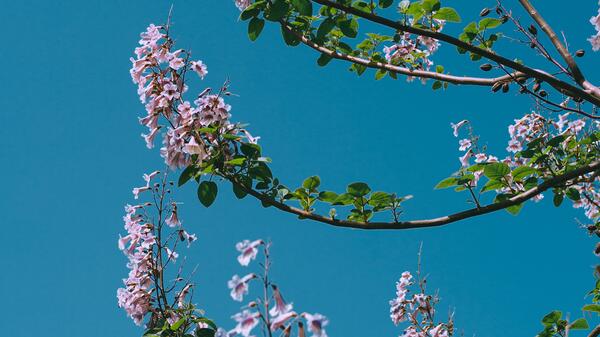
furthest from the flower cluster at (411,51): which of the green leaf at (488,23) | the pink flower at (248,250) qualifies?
the pink flower at (248,250)

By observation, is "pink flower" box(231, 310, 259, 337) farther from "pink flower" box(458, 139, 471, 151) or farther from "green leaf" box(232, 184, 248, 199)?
"pink flower" box(458, 139, 471, 151)

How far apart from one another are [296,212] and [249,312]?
3.54ft

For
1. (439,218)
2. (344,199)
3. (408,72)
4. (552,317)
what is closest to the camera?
(439,218)

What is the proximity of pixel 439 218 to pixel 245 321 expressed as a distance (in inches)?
50.5

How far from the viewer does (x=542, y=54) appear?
13.2ft

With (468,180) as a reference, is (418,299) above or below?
above

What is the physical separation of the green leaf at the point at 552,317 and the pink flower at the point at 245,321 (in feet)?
8.50

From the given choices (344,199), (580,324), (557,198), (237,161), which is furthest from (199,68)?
(580,324)

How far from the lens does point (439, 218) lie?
312 cm

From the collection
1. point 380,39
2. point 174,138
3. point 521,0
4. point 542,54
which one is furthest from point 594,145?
point 174,138

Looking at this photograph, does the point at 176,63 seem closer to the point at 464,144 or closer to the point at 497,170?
the point at 497,170

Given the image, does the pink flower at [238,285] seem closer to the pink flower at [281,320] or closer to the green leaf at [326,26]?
the pink flower at [281,320]

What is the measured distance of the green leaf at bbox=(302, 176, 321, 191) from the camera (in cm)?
325

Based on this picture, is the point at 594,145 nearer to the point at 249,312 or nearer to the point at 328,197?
the point at 328,197
